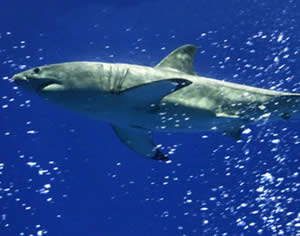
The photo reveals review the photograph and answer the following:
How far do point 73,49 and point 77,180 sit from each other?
22.7 ft

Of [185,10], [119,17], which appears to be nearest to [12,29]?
[119,17]

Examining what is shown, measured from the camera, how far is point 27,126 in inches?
480

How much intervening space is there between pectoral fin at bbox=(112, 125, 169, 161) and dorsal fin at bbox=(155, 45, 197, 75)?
90 cm

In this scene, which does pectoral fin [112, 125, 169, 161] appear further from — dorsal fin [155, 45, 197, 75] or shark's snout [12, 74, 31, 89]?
shark's snout [12, 74, 31, 89]

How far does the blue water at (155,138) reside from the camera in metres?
9.80

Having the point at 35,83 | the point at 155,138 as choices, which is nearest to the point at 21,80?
the point at 35,83

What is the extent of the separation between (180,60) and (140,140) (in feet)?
3.88

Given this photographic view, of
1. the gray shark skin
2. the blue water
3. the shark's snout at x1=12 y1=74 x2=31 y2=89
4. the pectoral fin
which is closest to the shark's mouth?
the gray shark skin

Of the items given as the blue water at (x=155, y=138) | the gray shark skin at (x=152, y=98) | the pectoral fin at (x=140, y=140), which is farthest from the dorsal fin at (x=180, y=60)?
the blue water at (x=155, y=138)

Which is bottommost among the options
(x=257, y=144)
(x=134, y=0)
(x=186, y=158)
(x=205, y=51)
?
(x=186, y=158)

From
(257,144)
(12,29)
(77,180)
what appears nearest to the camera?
(12,29)

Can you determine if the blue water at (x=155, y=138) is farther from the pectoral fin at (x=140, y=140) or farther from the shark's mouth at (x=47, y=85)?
the shark's mouth at (x=47, y=85)

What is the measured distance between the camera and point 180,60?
16.4 feet

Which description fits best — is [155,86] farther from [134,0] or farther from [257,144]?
[257,144]
